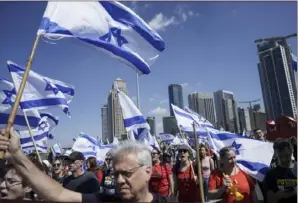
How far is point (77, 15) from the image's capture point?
11.7 ft

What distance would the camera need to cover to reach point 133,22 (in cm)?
432

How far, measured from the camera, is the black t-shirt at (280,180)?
3.62 meters

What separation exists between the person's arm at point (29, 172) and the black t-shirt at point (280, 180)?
254cm

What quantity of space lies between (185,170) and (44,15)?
402 cm

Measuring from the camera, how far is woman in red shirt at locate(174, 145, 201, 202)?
588 centimetres

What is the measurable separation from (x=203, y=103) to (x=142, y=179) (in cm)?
16175

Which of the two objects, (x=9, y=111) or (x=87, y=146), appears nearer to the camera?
(x=9, y=111)

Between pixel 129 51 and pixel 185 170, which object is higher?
pixel 129 51

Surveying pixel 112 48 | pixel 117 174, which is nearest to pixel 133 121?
pixel 112 48

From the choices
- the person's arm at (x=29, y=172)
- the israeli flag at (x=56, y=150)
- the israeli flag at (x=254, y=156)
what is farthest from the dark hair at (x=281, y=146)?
the israeli flag at (x=56, y=150)

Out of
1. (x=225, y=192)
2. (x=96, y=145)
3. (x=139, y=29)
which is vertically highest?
(x=139, y=29)

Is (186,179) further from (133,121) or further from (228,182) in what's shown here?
(133,121)

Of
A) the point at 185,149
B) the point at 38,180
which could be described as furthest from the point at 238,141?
the point at 38,180

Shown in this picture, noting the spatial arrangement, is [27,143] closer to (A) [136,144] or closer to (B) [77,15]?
(B) [77,15]
